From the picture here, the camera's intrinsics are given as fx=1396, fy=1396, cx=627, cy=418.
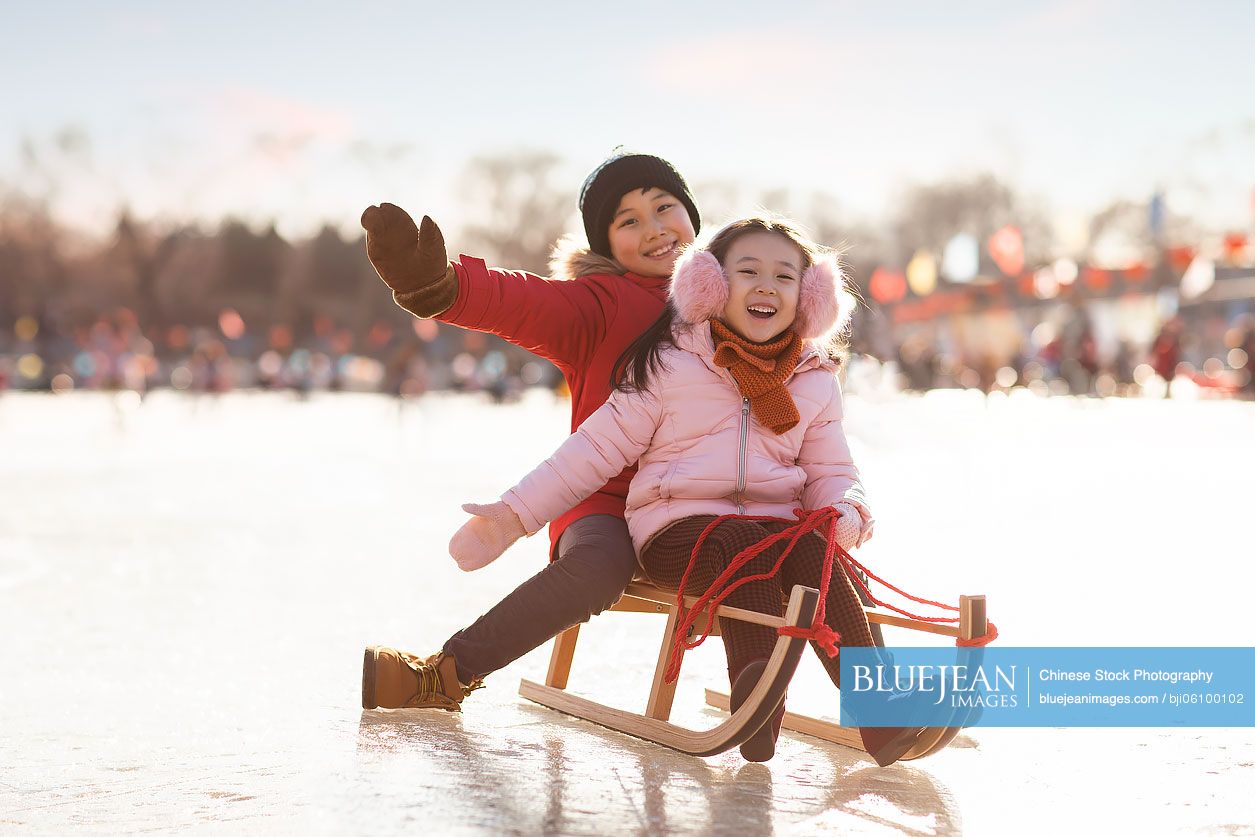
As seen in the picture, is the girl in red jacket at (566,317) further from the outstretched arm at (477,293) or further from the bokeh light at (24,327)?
the bokeh light at (24,327)

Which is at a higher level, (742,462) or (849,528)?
(742,462)

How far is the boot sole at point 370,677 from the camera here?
2.87 metres

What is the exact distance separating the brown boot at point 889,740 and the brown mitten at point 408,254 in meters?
1.27

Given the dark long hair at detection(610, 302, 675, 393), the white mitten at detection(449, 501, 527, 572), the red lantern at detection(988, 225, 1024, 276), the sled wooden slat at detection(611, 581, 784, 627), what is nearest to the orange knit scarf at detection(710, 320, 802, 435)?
the dark long hair at detection(610, 302, 675, 393)

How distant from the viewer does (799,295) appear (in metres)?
2.80

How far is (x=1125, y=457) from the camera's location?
10609mm

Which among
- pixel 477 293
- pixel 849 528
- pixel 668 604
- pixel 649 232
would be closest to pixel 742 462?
pixel 849 528

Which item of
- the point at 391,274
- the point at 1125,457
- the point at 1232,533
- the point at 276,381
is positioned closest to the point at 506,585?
the point at 391,274

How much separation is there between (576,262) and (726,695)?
3.65 feet

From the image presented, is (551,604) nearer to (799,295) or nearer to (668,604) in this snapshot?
(668,604)

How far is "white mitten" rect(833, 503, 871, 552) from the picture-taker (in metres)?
2.61

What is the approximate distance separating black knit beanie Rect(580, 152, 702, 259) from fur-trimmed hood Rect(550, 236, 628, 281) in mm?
44

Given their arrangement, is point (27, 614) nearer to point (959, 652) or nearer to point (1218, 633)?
point (959, 652)

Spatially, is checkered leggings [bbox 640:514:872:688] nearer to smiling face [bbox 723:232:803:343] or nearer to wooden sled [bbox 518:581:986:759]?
wooden sled [bbox 518:581:986:759]
